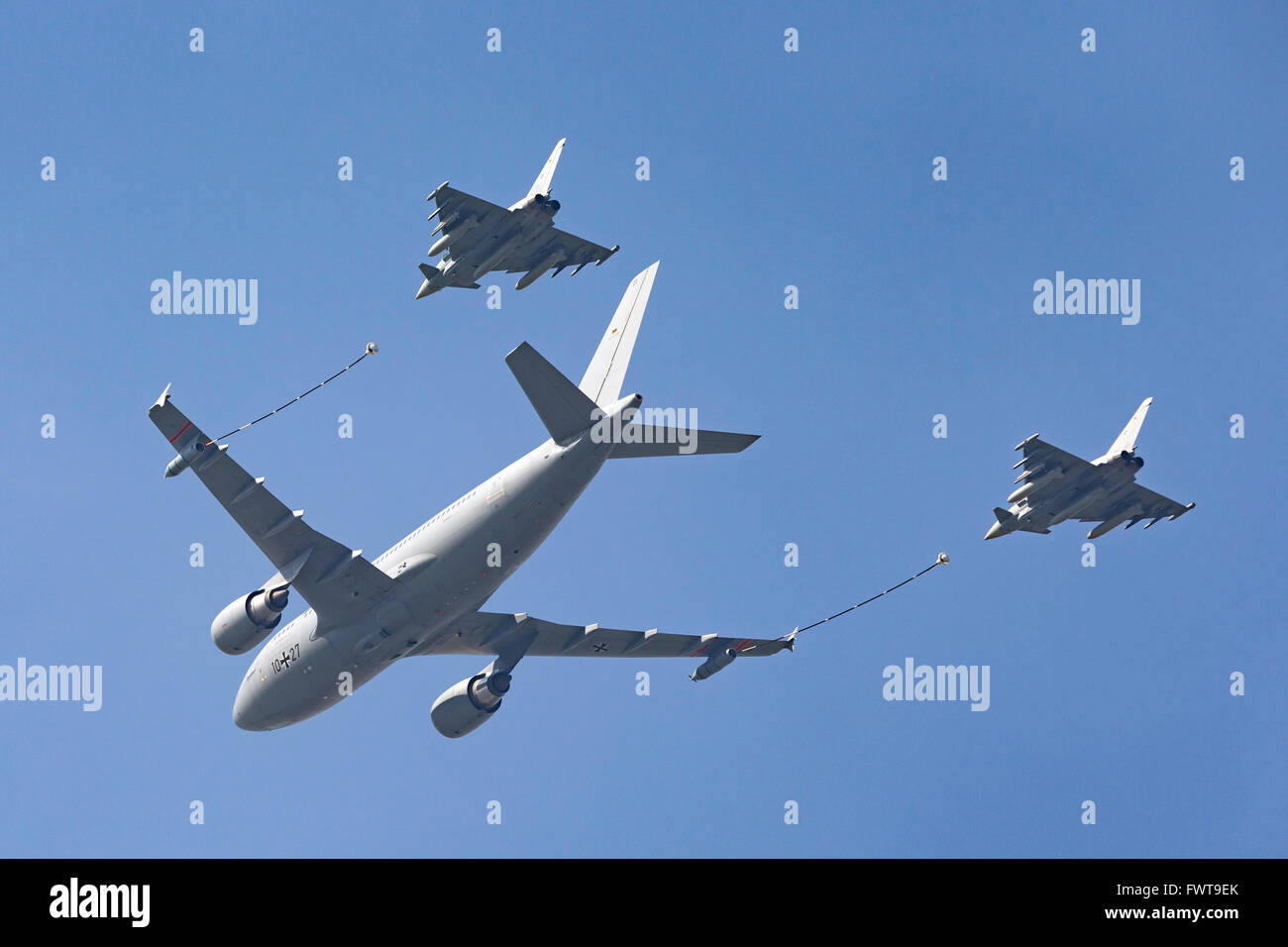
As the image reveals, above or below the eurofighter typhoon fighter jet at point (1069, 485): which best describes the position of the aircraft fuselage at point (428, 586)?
below

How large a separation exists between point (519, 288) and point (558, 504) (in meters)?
15.3

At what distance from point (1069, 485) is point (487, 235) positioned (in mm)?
20344

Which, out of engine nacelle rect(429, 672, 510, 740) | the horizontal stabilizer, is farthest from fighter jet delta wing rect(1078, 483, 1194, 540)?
engine nacelle rect(429, 672, 510, 740)

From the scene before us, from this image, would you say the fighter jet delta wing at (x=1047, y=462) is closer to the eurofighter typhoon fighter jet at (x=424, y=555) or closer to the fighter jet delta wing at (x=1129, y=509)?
the fighter jet delta wing at (x=1129, y=509)

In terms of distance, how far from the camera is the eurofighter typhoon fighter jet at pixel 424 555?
34406 millimetres

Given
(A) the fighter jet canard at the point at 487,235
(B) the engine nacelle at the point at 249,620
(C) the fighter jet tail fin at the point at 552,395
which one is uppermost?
(A) the fighter jet canard at the point at 487,235

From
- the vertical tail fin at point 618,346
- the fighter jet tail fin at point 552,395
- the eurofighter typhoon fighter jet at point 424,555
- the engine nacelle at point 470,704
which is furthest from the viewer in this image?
the engine nacelle at point 470,704

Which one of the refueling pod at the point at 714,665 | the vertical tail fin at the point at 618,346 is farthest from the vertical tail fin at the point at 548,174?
the refueling pod at the point at 714,665

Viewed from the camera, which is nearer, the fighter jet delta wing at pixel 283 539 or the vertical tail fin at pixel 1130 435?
the fighter jet delta wing at pixel 283 539

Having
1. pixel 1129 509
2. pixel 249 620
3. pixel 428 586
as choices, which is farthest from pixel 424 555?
pixel 1129 509

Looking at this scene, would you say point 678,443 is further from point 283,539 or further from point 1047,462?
point 1047,462

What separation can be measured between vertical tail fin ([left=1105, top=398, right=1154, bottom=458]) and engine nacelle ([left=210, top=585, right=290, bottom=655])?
25.8m

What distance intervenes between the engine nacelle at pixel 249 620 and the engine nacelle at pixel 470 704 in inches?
247

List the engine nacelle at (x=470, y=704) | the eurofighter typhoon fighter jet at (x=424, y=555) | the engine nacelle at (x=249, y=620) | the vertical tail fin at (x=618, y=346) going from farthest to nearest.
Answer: the engine nacelle at (x=470, y=704)
the engine nacelle at (x=249, y=620)
the vertical tail fin at (x=618, y=346)
the eurofighter typhoon fighter jet at (x=424, y=555)
